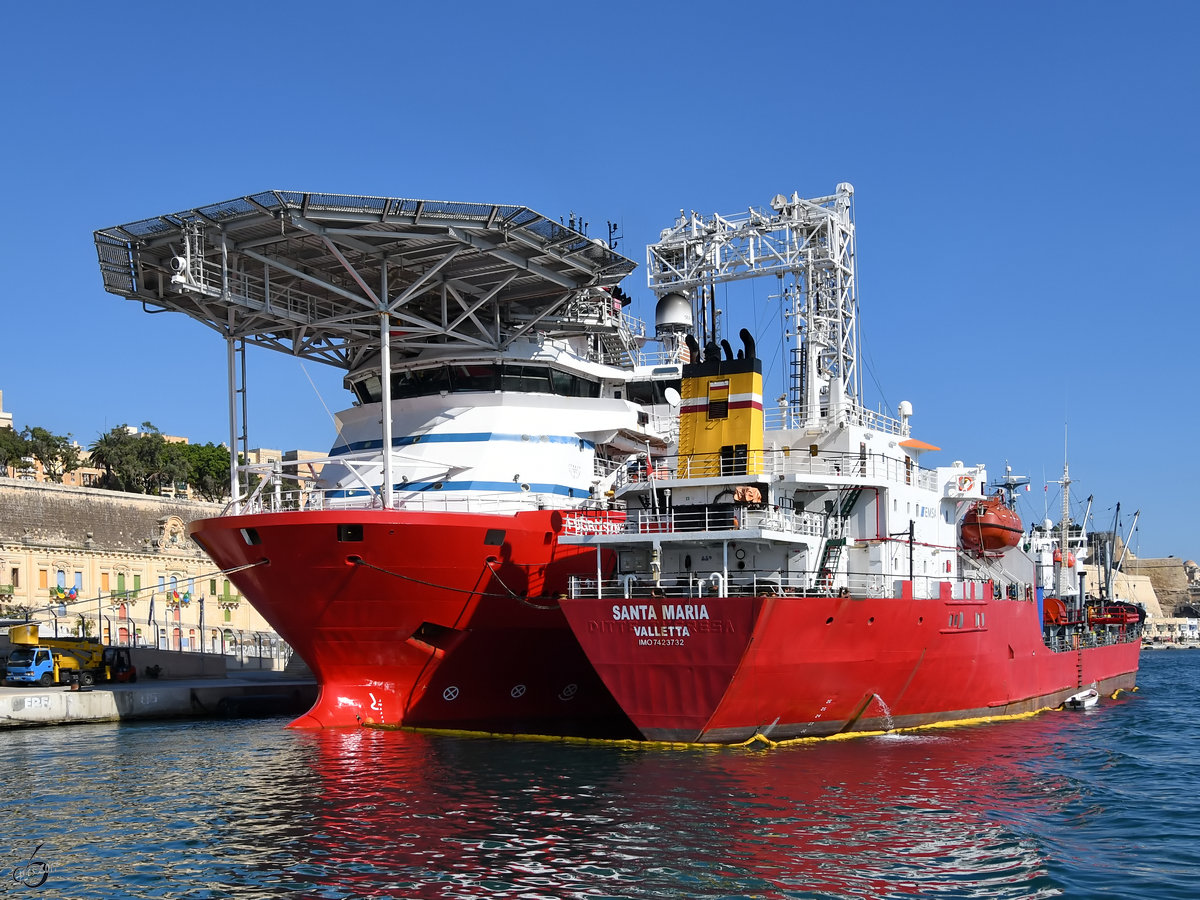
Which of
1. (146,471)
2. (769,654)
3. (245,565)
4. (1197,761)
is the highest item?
(146,471)

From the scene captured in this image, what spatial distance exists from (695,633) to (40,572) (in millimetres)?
44400

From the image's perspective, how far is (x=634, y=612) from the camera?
26094 mm

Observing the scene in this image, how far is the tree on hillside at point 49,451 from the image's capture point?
261 feet

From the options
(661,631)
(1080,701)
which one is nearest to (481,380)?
(661,631)

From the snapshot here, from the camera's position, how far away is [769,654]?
2562cm

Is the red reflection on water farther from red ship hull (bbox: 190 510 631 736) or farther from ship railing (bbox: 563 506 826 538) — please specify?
ship railing (bbox: 563 506 826 538)

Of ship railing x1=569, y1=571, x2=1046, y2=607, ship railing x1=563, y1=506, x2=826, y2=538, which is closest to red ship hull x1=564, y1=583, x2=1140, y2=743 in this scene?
ship railing x1=569, y1=571, x2=1046, y2=607

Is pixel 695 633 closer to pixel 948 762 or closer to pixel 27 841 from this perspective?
pixel 948 762

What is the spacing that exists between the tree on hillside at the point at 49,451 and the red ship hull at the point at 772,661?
63140 millimetres

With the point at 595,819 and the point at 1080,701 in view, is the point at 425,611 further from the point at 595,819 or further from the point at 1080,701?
the point at 1080,701

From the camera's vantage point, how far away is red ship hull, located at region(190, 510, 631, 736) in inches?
1115

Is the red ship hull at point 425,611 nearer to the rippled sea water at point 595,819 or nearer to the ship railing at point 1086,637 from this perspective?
the rippled sea water at point 595,819

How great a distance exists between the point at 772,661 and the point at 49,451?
2693 inches

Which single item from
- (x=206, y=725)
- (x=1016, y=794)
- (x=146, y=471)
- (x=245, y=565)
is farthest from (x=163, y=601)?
(x=1016, y=794)
